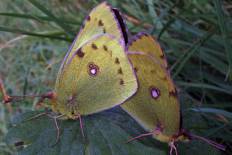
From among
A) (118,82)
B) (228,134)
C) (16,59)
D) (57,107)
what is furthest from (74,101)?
(16,59)

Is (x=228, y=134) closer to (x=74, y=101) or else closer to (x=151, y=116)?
(x=151, y=116)

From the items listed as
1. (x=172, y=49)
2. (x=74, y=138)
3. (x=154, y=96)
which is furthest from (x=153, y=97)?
(x=172, y=49)

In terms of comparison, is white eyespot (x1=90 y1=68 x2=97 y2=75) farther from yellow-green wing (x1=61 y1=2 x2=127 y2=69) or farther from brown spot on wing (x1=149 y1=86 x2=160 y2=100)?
brown spot on wing (x1=149 y1=86 x2=160 y2=100)

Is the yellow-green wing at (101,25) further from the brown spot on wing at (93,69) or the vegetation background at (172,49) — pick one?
the vegetation background at (172,49)

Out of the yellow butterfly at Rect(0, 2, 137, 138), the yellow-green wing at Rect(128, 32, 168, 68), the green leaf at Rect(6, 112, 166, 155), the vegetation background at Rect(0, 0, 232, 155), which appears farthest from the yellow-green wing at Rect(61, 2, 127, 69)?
the vegetation background at Rect(0, 0, 232, 155)

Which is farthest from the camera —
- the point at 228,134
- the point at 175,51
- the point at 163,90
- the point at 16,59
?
the point at 16,59

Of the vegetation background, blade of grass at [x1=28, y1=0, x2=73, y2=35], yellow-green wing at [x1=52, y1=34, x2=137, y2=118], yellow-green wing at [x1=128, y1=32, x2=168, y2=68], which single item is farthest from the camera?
blade of grass at [x1=28, y1=0, x2=73, y2=35]
